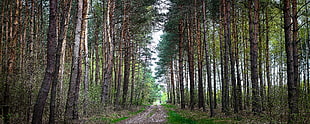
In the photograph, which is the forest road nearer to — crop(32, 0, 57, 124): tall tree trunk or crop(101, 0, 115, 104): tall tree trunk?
crop(101, 0, 115, 104): tall tree trunk

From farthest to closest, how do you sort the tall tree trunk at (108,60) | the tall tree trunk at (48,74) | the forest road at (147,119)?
the tall tree trunk at (108,60), the forest road at (147,119), the tall tree trunk at (48,74)

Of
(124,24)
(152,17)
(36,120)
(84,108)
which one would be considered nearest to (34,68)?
(84,108)

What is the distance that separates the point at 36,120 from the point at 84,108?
684 cm

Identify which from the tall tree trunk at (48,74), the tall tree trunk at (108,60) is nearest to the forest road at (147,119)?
the tall tree trunk at (108,60)

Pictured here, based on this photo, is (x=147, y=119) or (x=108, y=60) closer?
(x=147, y=119)

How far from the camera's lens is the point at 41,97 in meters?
5.48

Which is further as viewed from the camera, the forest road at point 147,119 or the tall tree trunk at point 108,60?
the tall tree trunk at point 108,60

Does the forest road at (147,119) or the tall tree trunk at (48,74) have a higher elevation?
the tall tree trunk at (48,74)

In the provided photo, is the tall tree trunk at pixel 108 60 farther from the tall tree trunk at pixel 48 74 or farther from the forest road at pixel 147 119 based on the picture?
the tall tree trunk at pixel 48 74

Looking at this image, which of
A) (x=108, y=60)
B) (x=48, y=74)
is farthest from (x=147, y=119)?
(x=48, y=74)

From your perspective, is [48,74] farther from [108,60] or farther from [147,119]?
[108,60]

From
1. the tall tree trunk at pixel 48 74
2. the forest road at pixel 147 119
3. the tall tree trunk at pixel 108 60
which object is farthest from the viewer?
the tall tree trunk at pixel 108 60

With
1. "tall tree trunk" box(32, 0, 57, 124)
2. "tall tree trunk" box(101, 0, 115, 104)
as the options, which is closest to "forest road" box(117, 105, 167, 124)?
"tall tree trunk" box(101, 0, 115, 104)

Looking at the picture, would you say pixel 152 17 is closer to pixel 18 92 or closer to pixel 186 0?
pixel 186 0
